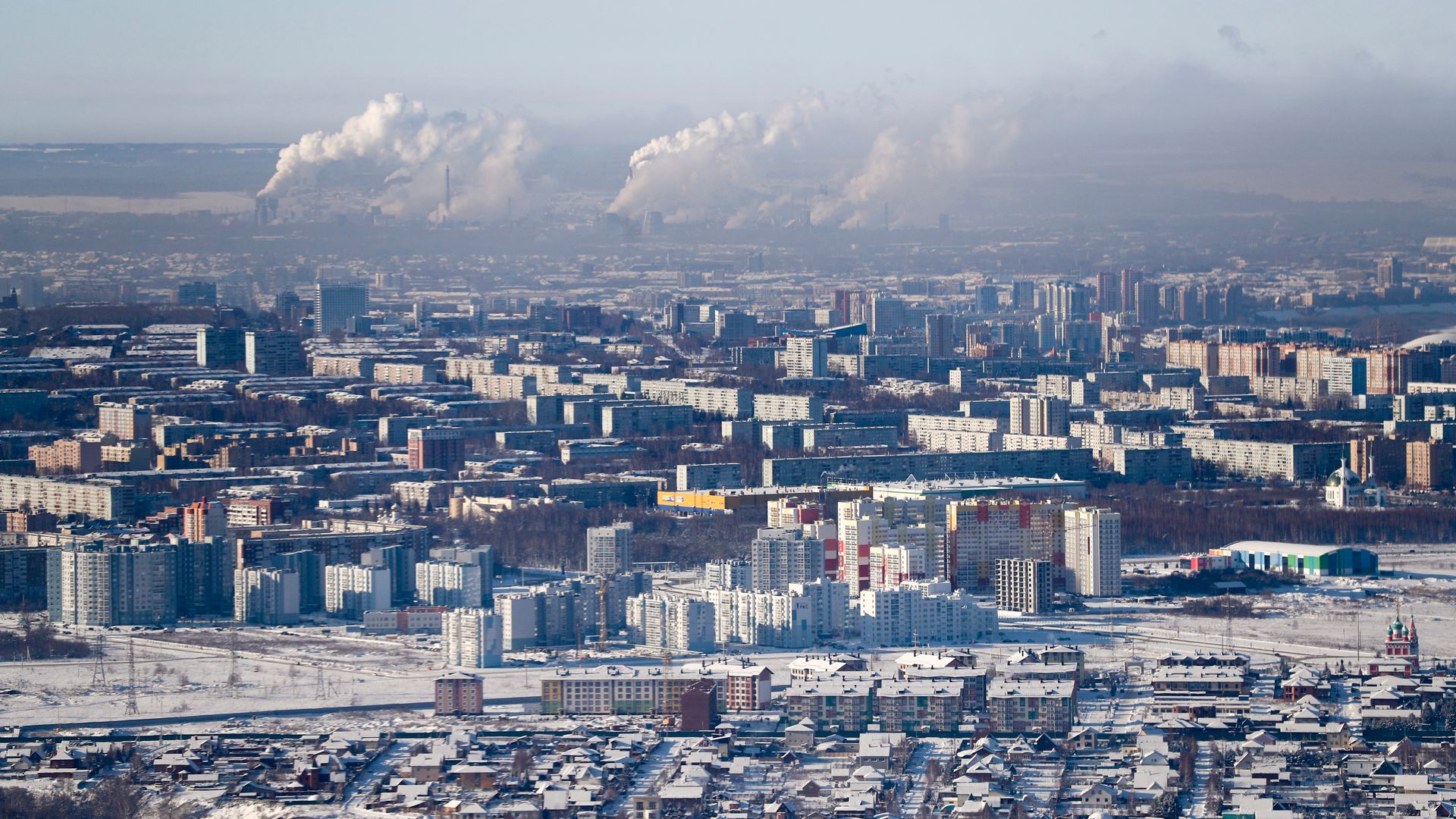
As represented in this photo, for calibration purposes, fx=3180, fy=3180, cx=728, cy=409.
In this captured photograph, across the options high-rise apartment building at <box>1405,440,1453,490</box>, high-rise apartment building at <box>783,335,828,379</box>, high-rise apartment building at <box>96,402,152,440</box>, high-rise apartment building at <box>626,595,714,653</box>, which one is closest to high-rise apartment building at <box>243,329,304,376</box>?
high-rise apartment building at <box>96,402,152,440</box>

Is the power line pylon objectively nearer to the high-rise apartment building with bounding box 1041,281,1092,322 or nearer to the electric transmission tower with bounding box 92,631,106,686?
the electric transmission tower with bounding box 92,631,106,686

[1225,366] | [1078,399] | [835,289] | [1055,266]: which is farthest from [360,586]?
[1055,266]

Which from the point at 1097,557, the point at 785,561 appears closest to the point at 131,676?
the point at 785,561

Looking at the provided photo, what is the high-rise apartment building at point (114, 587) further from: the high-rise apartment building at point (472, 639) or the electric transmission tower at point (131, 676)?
the high-rise apartment building at point (472, 639)

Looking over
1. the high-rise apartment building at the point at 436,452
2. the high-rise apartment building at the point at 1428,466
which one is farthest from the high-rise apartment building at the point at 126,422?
the high-rise apartment building at the point at 1428,466

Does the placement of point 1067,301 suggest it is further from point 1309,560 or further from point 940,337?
point 1309,560

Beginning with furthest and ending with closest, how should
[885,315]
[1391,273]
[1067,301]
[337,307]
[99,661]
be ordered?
[1067,301] < [1391,273] < [885,315] < [337,307] < [99,661]
